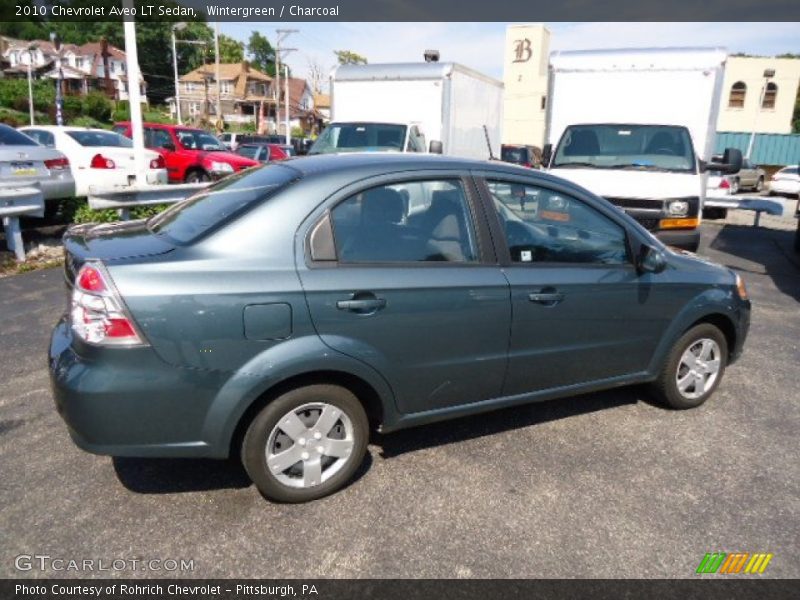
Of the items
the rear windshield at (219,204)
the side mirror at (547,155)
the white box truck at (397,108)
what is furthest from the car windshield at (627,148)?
the rear windshield at (219,204)

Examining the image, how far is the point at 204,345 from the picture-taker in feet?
8.38

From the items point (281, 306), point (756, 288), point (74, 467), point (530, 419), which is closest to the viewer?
point (281, 306)

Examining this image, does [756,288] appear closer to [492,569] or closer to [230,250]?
[492,569]

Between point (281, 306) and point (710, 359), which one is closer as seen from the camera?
point (281, 306)

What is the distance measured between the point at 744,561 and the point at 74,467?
339 centimetres

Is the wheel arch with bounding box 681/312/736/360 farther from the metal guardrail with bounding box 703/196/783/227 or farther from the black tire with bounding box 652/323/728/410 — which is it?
the metal guardrail with bounding box 703/196/783/227

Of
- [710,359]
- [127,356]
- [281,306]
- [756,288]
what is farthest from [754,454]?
[756,288]

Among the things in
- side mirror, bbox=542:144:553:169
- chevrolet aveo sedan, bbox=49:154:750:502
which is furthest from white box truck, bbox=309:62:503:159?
chevrolet aveo sedan, bbox=49:154:750:502

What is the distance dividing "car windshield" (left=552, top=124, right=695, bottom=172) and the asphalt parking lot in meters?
4.56

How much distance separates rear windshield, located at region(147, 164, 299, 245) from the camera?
284cm

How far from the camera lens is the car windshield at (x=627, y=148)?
7.86 m

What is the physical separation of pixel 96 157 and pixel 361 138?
4.62 meters

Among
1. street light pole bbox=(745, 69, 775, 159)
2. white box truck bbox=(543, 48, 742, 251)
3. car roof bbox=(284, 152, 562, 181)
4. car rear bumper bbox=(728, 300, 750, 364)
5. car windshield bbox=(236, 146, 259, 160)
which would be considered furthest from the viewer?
street light pole bbox=(745, 69, 775, 159)

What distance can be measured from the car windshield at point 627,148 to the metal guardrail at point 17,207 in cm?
681
